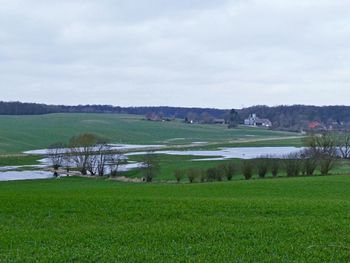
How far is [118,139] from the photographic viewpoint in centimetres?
12825

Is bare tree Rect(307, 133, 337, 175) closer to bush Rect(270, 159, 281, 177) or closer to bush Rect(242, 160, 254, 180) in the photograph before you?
bush Rect(270, 159, 281, 177)

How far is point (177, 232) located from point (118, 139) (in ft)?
385

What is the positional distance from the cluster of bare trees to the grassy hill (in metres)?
23.5

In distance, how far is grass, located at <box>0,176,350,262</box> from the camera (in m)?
9.93

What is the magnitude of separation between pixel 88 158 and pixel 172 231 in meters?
60.3

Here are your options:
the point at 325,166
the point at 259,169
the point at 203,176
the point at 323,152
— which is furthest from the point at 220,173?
the point at 323,152

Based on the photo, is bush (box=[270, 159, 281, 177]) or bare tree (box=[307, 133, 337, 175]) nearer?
bush (box=[270, 159, 281, 177])

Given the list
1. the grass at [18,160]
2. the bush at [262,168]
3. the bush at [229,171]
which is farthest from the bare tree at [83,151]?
the bush at [262,168]

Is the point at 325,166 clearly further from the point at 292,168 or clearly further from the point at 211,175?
the point at 211,175

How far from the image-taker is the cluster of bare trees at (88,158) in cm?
6888

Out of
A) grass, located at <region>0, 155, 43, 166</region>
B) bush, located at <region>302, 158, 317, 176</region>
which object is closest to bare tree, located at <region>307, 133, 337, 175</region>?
bush, located at <region>302, 158, 317, 176</region>

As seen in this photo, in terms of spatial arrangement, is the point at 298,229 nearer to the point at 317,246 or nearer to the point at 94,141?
the point at 317,246

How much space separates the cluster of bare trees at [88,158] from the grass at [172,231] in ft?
161

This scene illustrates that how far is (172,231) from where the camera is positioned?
1212cm
